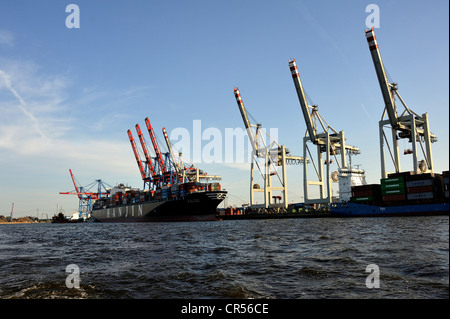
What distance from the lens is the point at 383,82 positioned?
209ft

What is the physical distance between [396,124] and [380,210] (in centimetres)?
1867

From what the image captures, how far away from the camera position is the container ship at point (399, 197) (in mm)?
50969

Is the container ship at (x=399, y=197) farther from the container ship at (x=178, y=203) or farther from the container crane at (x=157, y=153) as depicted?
the container crane at (x=157, y=153)

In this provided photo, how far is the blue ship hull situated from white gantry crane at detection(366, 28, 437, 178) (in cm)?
770

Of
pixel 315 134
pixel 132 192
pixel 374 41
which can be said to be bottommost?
pixel 132 192

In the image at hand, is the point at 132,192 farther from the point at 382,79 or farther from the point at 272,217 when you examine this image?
the point at 382,79

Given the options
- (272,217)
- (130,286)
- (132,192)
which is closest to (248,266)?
(130,286)

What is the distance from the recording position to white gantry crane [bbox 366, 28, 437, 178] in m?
63.0

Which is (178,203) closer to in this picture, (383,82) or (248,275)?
(383,82)

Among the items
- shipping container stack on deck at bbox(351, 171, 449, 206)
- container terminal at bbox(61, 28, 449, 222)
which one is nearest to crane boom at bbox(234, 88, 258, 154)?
container terminal at bbox(61, 28, 449, 222)

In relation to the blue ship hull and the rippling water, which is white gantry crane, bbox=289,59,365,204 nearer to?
the blue ship hull

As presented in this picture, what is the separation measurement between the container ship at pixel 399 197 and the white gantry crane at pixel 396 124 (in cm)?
521
